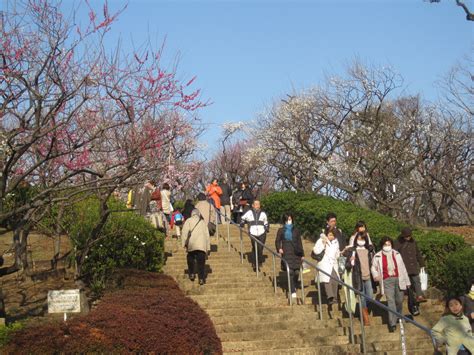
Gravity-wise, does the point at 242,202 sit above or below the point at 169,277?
above

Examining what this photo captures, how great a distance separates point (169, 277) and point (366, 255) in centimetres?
435

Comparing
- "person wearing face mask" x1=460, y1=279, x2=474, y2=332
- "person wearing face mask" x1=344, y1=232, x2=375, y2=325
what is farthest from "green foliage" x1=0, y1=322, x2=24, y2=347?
"person wearing face mask" x1=344, y1=232, x2=375, y2=325

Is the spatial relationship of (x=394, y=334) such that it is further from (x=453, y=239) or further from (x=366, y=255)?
(x=453, y=239)

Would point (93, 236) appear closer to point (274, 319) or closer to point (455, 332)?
point (274, 319)

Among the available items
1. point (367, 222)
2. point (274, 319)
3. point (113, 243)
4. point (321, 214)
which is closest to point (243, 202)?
point (321, 214)

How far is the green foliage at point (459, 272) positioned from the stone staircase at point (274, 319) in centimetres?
64

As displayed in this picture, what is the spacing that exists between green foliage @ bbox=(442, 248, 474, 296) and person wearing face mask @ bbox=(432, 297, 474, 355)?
549cm

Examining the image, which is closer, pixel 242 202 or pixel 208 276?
Result: pixel 208 276

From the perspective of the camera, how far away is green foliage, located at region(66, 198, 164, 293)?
51.6 feet

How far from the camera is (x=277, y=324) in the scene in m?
13.8

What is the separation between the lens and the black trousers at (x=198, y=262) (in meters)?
16.0

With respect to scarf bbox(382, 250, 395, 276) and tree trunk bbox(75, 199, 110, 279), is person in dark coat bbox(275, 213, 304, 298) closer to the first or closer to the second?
scarf bbox(382, 250, 395, 276)

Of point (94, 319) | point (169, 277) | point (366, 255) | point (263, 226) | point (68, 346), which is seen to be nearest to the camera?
point (68, 346)

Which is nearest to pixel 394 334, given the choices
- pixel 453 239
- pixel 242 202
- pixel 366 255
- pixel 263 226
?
pixel 366 255
